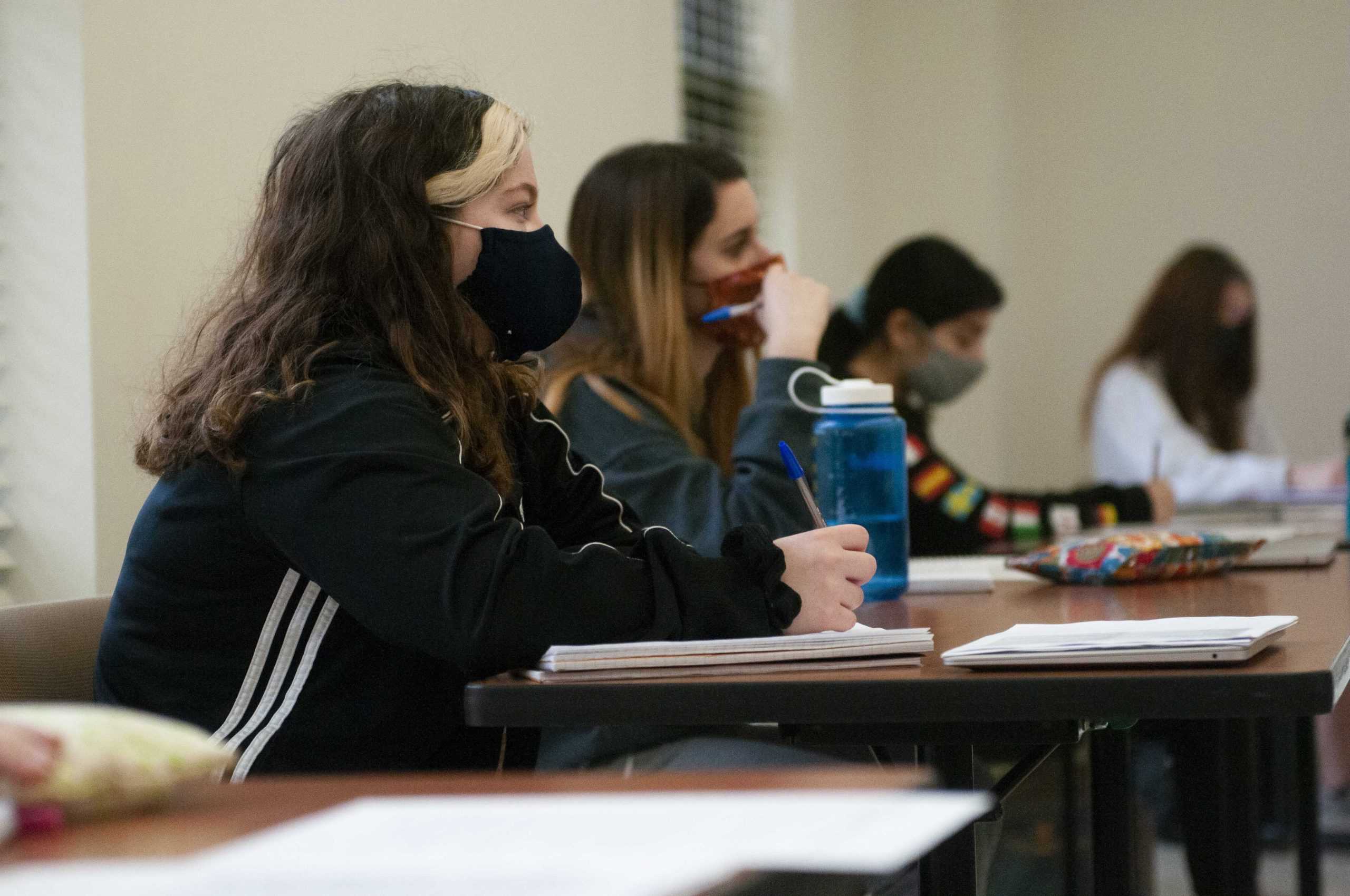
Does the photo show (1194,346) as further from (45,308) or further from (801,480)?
(45,308)

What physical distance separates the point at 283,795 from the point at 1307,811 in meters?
2.12

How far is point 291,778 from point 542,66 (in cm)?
254

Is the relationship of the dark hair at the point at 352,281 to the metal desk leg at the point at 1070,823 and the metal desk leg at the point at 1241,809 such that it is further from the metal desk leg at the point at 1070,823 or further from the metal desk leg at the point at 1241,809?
the metal desk leg at the point at 1241,809

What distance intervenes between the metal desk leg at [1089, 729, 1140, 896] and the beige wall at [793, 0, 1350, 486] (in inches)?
125

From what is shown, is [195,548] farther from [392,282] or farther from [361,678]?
[392,282]

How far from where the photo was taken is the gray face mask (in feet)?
9.80

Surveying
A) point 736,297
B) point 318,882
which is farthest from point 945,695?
point 736,297

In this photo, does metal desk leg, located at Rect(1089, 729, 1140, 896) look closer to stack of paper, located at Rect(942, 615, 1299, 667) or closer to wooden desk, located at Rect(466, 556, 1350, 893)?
wooden desk, located at Rect(466, 556, 1350, 893)

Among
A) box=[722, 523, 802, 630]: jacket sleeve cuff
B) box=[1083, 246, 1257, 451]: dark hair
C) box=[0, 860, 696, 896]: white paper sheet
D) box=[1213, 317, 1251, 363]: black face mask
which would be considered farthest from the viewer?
box=[1213, 317, 1251, 363]: black face mask

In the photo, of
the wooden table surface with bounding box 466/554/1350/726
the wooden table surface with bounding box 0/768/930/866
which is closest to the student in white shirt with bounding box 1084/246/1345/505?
the wooden table surface with bounding box 466/554/1350/726

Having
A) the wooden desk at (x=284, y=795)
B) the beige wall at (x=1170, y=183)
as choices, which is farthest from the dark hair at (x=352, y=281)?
the beige wall at (x=1170, y=183)

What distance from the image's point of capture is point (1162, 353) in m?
4.37

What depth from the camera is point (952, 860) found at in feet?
3.78

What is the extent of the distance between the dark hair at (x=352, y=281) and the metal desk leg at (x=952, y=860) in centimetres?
48
